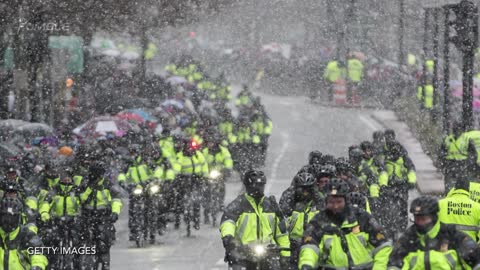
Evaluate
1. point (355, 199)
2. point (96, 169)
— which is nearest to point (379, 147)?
point (96, 169)

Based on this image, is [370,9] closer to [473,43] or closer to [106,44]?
[106,44]

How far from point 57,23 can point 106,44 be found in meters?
38.7

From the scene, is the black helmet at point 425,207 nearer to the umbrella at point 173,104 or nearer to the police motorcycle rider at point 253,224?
the police motorcycle rider at point 253,224

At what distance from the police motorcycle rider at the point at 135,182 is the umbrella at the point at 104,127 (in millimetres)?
9301

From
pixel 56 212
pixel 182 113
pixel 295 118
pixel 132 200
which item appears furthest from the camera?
pixel 295 118

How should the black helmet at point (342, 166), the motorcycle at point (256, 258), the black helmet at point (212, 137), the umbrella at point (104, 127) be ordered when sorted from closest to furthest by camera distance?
1. the motorcycle at point (256, 258)
2. the black helmet at point (342, 166)
3. the black helmet at point (212, 137)
4. the umbrella at point (104, 127)

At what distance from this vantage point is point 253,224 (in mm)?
14422

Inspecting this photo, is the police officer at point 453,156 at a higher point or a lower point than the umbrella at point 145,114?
higher

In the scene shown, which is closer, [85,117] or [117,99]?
[85,117]

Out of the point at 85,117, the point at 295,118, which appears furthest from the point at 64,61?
the point at 295,118

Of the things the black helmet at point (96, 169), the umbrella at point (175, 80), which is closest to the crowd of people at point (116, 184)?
the black helmet at point (96, 169)

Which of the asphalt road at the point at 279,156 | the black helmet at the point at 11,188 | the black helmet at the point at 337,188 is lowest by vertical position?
the asphalt road at the point at 279,156

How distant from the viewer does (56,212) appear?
63.1 feet

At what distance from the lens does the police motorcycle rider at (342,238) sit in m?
11.6
